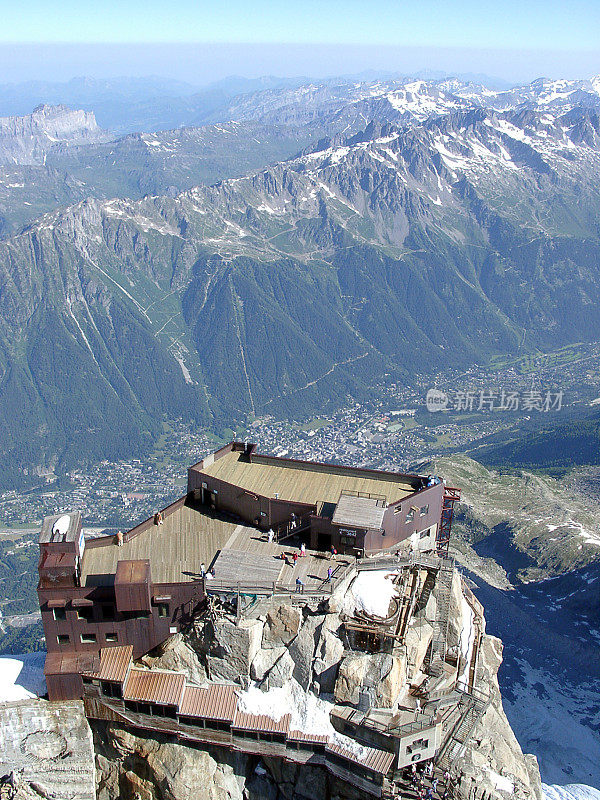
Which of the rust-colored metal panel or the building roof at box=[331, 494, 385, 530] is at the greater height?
the building roof at box=[331, 494, 385, 530]

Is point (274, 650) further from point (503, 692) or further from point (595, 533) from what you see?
point (595, 533)

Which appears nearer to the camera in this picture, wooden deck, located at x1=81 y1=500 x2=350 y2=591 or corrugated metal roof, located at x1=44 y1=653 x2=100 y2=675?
corrugated metal roof, located at x1=44 y1=653 x2=100 y2=675

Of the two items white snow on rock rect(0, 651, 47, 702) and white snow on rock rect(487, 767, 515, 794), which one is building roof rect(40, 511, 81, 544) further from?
white snow on rock rect(487, 767, 515, 794)

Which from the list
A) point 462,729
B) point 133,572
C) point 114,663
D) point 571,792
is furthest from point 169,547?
point 571,792

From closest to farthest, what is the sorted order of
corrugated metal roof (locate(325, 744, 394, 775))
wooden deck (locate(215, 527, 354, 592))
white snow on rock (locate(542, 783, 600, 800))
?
corrugated metal roof (locate(325, 744, 394, 775)) < wooden deck (locate(215, 527, 354, 592)) < white snow on rock (locate(542, 783, 600, 800))

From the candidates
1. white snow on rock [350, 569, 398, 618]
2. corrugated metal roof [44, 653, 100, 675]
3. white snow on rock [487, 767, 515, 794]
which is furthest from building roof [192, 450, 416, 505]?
white snow on rock [487, 767, 515, 794]

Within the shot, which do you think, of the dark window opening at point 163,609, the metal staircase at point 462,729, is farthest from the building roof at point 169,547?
the metal staircase at point 462,729
